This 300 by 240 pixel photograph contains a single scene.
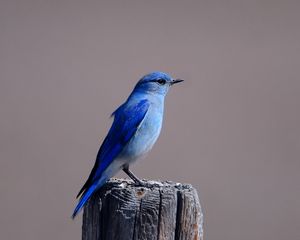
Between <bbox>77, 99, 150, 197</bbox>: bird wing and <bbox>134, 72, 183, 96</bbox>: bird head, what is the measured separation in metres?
0.39

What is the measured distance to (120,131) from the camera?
6.20 metres

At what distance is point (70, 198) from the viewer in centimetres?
1096

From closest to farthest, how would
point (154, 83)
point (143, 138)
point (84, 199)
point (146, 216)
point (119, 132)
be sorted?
point (146, 216)
point (84, 199)
point (119, 132)
point (143, 138)
point (154, 83)

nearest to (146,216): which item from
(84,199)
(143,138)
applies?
(84,199)

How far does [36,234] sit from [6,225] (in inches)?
16.4

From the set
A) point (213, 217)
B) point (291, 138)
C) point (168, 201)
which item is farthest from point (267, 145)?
point (168, 201)

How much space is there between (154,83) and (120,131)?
97 centimetres

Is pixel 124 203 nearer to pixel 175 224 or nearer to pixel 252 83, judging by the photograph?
pixel 175 224

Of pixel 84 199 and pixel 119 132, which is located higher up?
pixel 119 132

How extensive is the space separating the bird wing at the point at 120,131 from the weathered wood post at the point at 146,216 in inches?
47.6

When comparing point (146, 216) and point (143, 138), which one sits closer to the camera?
point (146, 216)

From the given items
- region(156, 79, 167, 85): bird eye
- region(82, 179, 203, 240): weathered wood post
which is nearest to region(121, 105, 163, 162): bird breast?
region(156, 79, 167, 85): bird eye

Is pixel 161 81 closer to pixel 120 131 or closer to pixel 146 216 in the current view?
pixel 120 131

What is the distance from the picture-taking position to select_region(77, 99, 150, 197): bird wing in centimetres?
600
